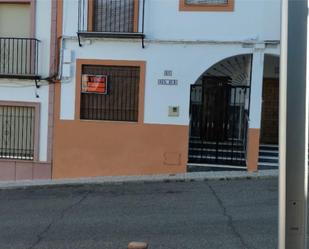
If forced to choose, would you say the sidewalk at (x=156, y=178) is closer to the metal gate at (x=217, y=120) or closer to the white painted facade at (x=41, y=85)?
the metal gate at (x=217, y=120)

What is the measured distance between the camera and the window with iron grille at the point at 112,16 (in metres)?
13.1

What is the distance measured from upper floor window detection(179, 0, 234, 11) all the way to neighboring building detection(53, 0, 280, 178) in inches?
1.1

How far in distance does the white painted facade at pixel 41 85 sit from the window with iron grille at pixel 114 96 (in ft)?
3.57

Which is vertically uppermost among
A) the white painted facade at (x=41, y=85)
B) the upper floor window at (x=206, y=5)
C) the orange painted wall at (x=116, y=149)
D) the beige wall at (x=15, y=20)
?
the upper floor window at (x=206, y=5)

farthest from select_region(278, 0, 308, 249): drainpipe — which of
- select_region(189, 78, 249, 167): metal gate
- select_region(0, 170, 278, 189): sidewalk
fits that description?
select_region(189, 78, 249, 167): metal gate

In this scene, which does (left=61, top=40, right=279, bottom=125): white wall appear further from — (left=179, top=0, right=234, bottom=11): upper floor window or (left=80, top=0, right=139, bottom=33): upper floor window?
(left=179, top=0, right=234, bottom=11): upper floor window

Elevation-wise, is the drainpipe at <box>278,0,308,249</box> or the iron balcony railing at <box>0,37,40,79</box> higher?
the iron balcony railing at <box>0,37,40,79</box>

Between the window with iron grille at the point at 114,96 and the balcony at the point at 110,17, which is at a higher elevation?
the balcony at the point at 110,17

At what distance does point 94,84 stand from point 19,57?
230 centimetres

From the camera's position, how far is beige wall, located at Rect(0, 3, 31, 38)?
13656 mm

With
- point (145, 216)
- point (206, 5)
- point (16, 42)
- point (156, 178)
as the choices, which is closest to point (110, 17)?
point (206, 5)

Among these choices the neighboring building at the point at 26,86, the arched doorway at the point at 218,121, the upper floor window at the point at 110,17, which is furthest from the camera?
the neighboring building at the point at 26,86

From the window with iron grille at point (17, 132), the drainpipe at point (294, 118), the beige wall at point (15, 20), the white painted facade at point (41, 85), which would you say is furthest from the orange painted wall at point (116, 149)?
the drainpipe at point (294, 118)

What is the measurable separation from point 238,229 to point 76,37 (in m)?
8.18
